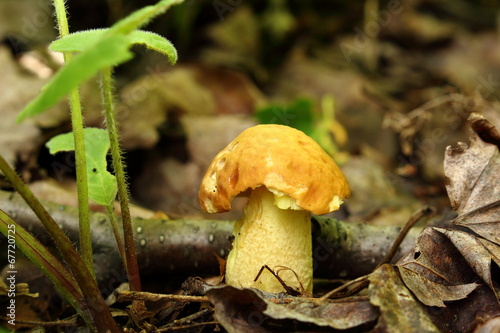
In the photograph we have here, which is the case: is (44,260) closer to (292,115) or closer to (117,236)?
(117,236)

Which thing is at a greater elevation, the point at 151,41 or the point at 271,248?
the point at 151,41

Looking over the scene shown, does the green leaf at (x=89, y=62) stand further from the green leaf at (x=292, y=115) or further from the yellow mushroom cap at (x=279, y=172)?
the green leaf at (x=292, y=115)

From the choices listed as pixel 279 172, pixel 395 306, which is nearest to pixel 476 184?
pixel 395 306

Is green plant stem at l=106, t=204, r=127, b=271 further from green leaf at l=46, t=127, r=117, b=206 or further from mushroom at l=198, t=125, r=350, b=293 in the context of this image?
mushroom at l=198, t=125, r=350, b=293

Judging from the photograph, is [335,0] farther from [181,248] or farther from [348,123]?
[181,248]

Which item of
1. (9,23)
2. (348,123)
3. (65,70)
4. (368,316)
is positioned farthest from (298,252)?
(9,23)

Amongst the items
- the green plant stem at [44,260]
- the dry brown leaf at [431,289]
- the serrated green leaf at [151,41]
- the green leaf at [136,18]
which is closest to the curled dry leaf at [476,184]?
the dry brown leaf at [431,289]

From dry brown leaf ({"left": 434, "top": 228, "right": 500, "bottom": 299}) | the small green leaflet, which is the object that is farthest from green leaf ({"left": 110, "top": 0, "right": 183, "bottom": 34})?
dry brown leaf ({"left": 434, "top": 228, "right": 500, "bottom": 299})
